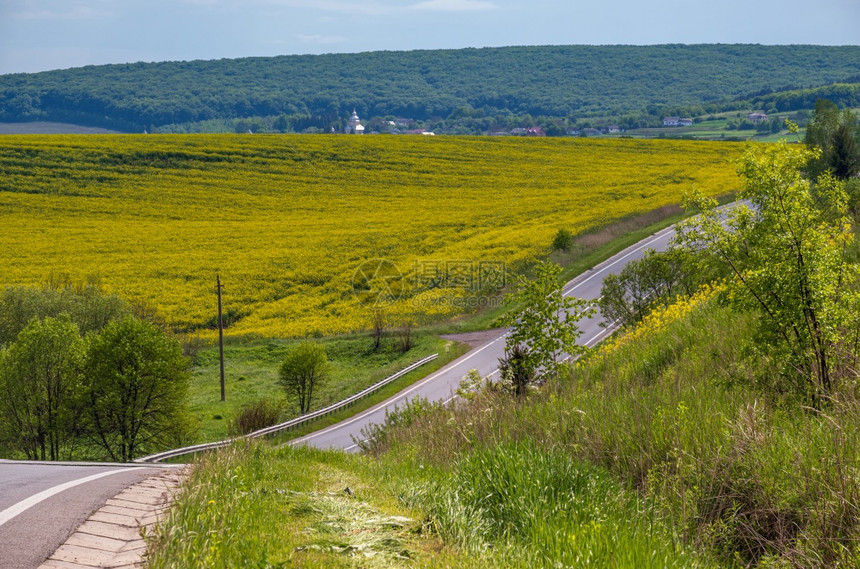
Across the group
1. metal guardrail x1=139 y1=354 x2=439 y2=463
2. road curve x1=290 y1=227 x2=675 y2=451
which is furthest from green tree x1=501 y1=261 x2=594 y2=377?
metal guardrail x1=139 y1=354 x2=439 y2=463

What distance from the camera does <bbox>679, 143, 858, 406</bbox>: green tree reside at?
24.8 ft

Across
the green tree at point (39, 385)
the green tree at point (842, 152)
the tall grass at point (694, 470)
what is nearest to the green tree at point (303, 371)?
the green tree at point (39, 385)

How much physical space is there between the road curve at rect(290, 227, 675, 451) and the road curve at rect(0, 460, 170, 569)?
14.3 meters

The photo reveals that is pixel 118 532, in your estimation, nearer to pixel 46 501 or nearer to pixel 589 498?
pixel 46 501

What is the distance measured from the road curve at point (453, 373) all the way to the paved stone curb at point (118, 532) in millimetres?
15778

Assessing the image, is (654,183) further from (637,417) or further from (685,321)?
(637,417)

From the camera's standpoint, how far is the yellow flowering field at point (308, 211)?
1898 inches

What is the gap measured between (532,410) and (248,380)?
2969 centimetres

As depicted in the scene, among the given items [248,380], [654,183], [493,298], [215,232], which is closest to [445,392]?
[248,380]

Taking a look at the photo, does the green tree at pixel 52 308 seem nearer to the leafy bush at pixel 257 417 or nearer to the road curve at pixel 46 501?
the leafy bush at pixel 257 417

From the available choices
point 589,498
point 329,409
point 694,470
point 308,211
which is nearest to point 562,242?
point 329,409

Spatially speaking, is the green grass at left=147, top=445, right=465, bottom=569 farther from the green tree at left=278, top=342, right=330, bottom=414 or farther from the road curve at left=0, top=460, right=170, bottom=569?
the green tree at left=278, top=342, right=330, bottom=414

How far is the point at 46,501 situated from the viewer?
6.19 metres

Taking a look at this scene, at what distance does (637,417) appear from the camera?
23.3ft
